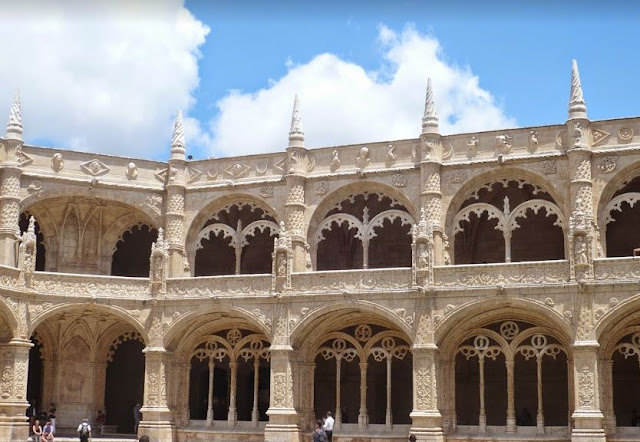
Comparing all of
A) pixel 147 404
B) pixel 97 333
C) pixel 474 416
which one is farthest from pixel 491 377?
pixel 97 333

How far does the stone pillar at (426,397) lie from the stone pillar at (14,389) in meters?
13.4

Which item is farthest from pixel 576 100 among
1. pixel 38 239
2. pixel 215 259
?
pixel 38 239

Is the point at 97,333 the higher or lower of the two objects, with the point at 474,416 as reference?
higher

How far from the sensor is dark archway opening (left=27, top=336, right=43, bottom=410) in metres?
40.1

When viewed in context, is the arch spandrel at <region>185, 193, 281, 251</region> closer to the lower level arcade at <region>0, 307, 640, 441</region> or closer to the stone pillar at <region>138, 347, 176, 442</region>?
the lower level arcade at <region>0, 307, 640, 441</region>

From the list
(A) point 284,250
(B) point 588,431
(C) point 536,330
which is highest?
(A) point 284,250

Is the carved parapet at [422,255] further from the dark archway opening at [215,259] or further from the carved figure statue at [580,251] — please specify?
the dark archway opening at [215,259]

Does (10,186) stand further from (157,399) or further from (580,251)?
(580,251)

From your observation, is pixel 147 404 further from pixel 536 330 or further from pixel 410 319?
pixel 536 330

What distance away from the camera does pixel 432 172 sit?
35281mm

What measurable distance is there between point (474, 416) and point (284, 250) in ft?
33.0

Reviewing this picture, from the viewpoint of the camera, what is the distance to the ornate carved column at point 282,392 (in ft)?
114

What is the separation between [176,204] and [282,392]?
8628 mm

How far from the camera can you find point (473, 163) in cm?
3512
